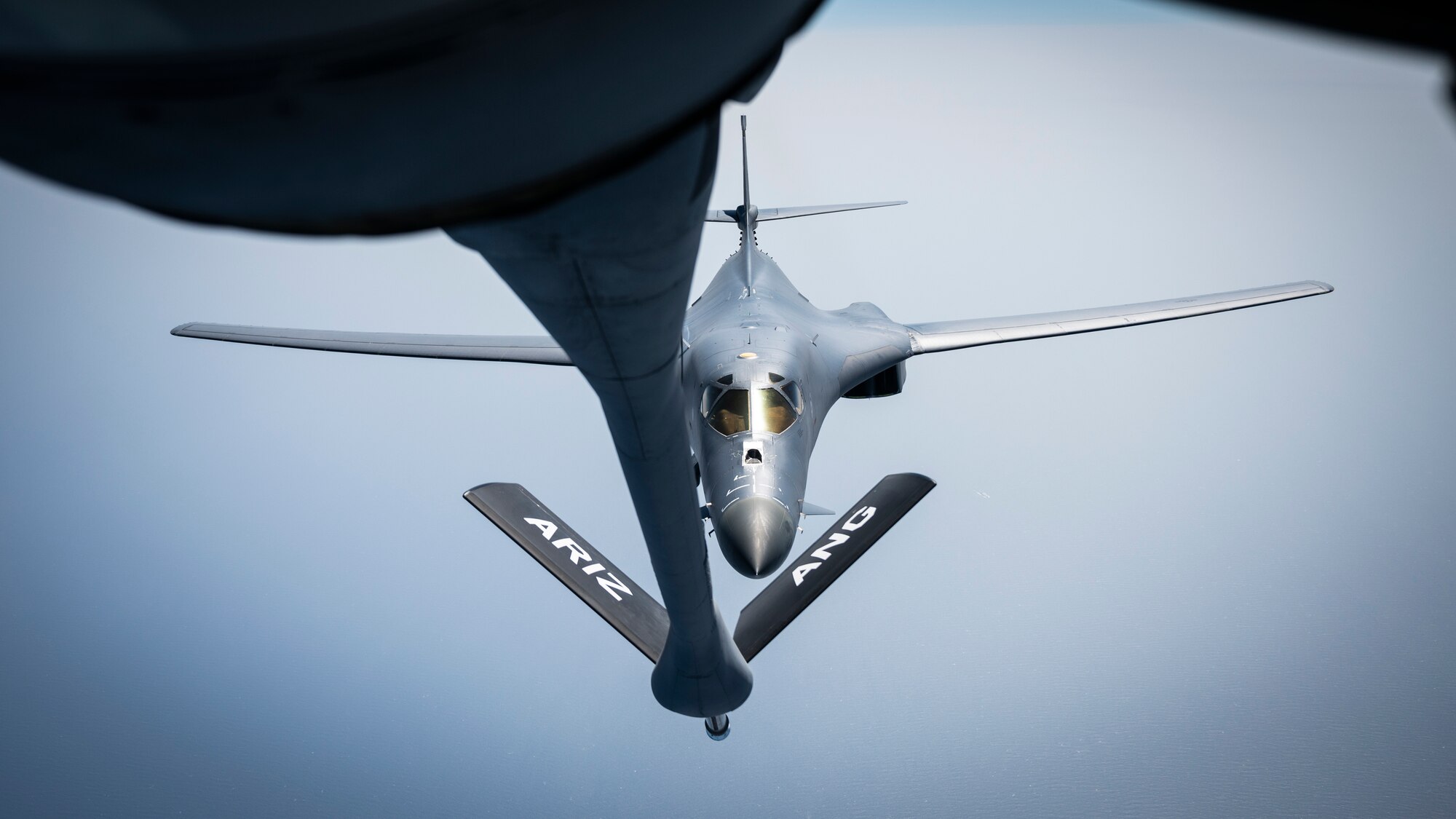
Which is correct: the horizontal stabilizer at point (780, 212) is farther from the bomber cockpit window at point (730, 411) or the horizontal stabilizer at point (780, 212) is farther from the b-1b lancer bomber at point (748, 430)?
the bomber cockpit window at point (730, 411)

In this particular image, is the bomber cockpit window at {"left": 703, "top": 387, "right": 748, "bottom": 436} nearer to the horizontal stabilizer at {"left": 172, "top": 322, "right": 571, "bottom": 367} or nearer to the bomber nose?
the bomber nose

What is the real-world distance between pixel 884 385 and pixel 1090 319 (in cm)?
247

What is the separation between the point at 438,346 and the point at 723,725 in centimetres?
501

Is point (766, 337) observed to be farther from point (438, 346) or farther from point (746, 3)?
point (746, 3)

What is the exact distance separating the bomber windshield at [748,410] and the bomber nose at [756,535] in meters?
0.82

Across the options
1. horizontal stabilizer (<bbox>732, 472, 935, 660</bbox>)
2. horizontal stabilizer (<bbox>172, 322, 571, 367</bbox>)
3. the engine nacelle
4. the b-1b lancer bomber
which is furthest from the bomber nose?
the engine nacelle

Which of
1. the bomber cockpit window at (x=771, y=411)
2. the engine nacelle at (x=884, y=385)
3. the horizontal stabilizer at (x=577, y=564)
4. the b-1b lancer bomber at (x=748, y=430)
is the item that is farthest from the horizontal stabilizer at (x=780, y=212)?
the horizontal stabilizer at (x=577, y=564)

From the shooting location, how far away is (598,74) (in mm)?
1290

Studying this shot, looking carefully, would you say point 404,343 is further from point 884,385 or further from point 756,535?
point 884,385

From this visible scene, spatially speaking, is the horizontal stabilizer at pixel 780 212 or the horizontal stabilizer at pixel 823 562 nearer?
the horizontal stabilizer at pixel 823 562

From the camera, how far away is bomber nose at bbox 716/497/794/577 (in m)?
6.57

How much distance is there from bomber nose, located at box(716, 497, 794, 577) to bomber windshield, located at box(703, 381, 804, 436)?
0.82m

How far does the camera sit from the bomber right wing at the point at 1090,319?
8852 mm

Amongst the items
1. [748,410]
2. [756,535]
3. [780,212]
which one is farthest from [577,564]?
[780,212]
